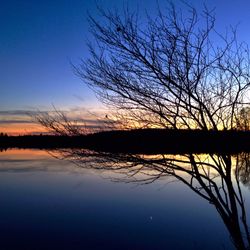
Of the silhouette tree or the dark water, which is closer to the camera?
the silhouette tree

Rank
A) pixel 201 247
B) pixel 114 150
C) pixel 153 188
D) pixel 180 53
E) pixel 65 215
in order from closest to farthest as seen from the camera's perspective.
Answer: pixel 180 53, pixel 114 150, pixel 201 247, pixel 65 215, pixel 153 188

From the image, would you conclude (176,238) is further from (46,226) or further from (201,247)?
(46,226)

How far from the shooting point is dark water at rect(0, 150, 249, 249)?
38.9 ft

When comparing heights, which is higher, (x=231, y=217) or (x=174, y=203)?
(x=231, y=217)

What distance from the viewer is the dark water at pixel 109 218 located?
38.9ft

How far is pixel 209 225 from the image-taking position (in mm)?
13625

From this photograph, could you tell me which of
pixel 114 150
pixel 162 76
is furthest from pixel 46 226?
pixel 162 76

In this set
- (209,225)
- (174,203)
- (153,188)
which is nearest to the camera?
(209,225)

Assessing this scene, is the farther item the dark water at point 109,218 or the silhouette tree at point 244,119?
the dark water at point 109,218

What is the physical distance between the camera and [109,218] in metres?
14.8

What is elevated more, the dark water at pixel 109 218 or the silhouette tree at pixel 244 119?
the silhouette tree at pixel 244 119

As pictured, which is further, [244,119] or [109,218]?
[109,218]

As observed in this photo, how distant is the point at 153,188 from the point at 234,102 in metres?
16.6

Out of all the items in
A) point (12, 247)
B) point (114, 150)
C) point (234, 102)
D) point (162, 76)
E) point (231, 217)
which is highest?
point (162, 76)
